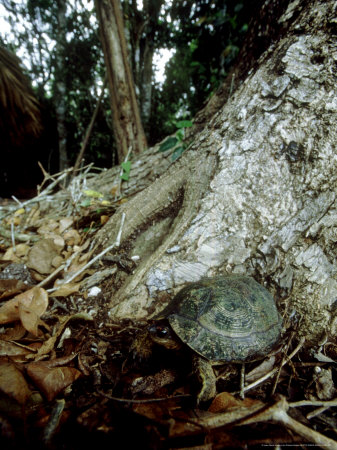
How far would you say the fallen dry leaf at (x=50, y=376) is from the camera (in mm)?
1037

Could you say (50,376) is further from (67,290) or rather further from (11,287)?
(11,287)

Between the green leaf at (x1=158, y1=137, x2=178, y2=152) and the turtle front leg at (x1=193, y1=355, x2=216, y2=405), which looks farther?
the green leaf at (x1=158, y1=137, x2=178, y2=152)

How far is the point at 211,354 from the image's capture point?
1.24 m

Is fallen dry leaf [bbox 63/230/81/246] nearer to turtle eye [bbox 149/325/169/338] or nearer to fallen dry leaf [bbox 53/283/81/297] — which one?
fallen dry leaf [bbox 53/283/81/297]

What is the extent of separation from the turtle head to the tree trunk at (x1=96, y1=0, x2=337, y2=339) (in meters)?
0.21

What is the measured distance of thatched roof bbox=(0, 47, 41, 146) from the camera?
4.77 m

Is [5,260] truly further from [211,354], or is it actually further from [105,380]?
[211,354]

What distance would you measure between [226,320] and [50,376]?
2.97 feet

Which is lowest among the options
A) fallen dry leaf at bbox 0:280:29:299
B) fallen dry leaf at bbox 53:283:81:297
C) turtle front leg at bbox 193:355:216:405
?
turtle front leg at bbox 193:355:216:405

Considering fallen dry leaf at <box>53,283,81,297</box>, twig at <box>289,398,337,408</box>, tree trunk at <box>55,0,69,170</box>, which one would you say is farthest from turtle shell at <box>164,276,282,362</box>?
tree trunk at <box>55,0,69,170</box>

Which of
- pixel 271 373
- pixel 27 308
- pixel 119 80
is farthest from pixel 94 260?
pixel 119 80

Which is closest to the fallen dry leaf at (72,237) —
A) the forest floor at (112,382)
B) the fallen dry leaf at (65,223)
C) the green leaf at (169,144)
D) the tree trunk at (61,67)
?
the fallen dry leaf at (65,223)

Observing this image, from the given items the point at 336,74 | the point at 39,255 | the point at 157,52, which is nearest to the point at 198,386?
the point at 39,255

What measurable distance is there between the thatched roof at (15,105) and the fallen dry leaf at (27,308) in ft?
16.2
